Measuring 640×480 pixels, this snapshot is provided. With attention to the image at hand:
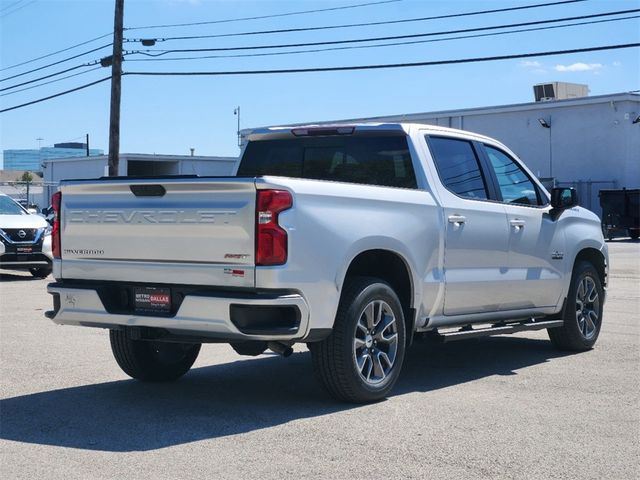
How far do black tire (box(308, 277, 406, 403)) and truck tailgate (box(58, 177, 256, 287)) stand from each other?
0.87m

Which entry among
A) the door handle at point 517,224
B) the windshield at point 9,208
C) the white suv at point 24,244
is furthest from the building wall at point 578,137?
the door handle at point 517,224

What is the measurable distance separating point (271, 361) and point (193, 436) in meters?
3.28

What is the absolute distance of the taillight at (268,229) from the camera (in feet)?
21.0

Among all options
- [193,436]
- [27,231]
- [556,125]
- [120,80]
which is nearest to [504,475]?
[193,436]

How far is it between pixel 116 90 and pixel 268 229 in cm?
2442

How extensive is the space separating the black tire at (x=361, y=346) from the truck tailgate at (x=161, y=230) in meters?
0.87

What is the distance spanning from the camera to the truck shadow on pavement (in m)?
6.28

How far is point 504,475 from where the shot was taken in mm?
5348

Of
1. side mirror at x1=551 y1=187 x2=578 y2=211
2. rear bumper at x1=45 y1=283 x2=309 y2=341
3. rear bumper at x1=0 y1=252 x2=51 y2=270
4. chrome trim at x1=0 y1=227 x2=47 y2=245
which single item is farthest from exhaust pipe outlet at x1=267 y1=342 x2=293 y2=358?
chrome trim at x1=0 y1=227 x2=47 y2=245

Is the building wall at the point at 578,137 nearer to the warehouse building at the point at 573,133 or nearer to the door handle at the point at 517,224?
the warehouse building at the point at 573,133

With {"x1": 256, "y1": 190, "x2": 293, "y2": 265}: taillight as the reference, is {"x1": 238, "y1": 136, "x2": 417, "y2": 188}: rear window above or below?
above

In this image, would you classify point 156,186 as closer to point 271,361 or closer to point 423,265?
point 423,265

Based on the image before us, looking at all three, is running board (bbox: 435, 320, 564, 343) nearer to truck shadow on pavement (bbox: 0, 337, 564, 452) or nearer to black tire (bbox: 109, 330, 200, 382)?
truck shadow on pavement (bbox: 0, 337, 564, 452)

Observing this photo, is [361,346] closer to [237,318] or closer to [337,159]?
[237,318]
